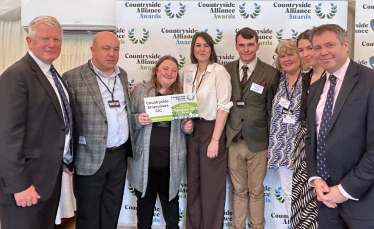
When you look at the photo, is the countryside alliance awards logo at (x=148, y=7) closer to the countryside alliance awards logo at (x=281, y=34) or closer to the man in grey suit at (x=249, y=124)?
the man in grey suit at (x=249, y=124)

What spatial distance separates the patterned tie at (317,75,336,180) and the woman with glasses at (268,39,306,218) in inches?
26.7

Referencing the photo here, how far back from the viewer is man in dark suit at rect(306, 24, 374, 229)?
157 centimetres

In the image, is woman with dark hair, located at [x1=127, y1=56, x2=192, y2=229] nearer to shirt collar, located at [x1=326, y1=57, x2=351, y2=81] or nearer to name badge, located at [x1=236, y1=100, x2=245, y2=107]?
name badge, located at [x1=236, y1=100, x2=245, y2=107]

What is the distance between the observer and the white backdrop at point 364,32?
10.5 feet

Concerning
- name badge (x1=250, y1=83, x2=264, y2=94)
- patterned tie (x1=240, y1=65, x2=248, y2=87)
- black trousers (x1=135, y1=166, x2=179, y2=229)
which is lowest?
black trousers (x1=135, y1=166, x2=179, y2=229)

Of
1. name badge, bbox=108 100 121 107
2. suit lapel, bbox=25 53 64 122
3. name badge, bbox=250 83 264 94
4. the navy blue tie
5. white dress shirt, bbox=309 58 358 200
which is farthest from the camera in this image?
name badge, bbox=250 83 264 94

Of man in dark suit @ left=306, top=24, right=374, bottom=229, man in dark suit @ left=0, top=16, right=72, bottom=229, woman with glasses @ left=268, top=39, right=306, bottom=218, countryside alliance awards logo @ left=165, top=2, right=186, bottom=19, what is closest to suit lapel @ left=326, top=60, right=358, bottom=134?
man in dark suit @ left=306, top=24, right=374, bottom=229

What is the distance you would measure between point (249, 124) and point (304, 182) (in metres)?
0.74

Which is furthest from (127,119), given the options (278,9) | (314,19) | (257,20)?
(314,19)

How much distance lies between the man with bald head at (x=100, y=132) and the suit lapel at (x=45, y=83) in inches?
Answer: 13.1

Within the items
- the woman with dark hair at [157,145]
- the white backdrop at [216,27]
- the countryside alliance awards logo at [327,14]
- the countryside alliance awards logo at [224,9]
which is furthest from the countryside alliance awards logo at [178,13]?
the countryside alliance awards logo at [327,14]

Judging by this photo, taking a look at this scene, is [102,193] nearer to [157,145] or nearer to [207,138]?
[157,145]

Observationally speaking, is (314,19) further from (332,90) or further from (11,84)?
(11,84)

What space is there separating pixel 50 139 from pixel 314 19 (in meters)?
3.04
